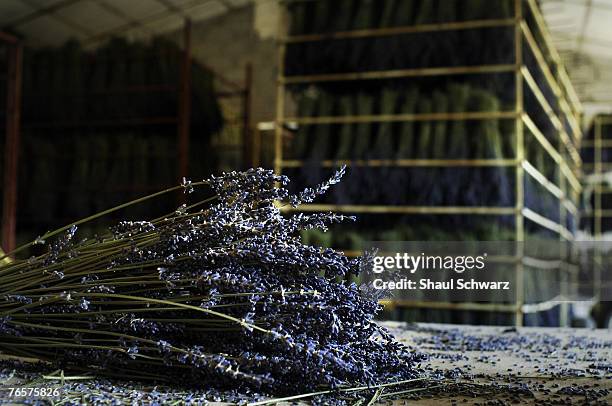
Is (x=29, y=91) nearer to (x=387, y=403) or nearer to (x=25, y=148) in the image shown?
(x=25, y=148)

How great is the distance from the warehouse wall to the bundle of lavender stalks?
819cm

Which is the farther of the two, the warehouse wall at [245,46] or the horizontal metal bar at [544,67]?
the warehouse wall at [245,46]

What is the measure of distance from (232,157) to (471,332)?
6.29 m

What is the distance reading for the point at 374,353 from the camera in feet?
2.78

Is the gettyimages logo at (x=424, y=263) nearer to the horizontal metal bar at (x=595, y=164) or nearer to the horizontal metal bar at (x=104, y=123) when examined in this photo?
the horizontal metal bar at (x=104, y=123)

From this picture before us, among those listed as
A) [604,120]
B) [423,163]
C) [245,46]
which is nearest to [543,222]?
[423,163]

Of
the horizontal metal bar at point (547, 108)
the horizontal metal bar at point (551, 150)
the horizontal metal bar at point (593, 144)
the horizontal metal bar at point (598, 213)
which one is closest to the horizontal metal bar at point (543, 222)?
the horizontal metal bar at point (551, 150)

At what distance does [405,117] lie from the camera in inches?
145

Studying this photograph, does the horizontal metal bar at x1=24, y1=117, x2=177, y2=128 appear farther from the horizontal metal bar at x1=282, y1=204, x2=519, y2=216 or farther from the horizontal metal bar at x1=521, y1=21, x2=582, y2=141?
the horizontal metal bar at x1=521, y1=21, x2=582, y2=141

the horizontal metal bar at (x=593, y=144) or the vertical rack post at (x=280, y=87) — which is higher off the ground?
the horizontal metal bar at (x=593, y=144)

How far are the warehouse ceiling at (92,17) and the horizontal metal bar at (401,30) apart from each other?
4005 mm

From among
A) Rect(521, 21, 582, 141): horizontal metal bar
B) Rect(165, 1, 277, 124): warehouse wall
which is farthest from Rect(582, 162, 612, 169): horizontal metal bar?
Rect(165, 1, 277, 124): warehouse wall

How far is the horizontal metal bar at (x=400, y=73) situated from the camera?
3.61 m

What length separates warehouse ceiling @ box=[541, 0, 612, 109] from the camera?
818 cm
